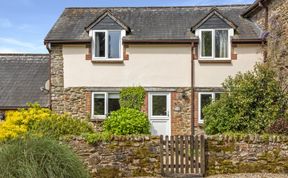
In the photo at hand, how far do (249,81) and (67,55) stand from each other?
9.02 m

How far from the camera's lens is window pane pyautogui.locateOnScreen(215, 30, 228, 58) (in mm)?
16875

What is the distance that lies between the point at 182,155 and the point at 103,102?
784 cm

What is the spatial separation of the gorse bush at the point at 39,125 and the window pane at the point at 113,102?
4.03 metres

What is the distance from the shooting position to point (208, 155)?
33.4 ft

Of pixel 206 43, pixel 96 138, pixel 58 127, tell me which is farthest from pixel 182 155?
pixel 206 43

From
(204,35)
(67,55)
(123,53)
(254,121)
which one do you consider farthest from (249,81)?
(67,55)

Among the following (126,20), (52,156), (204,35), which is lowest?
(52,156)

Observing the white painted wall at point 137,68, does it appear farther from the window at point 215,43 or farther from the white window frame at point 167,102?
the window at point 215,43

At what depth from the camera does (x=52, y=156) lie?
19.9 feet

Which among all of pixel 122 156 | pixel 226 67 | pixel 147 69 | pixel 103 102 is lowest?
pixel 122 156

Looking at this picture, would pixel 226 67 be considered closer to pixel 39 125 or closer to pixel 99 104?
pixel 99 104

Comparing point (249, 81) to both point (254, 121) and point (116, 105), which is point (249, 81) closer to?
point (254, 121)

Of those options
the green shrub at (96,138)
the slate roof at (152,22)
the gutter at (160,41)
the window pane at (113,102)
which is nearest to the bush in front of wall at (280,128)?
the green shrub at (96,138)

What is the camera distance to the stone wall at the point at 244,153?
33.1 ft
